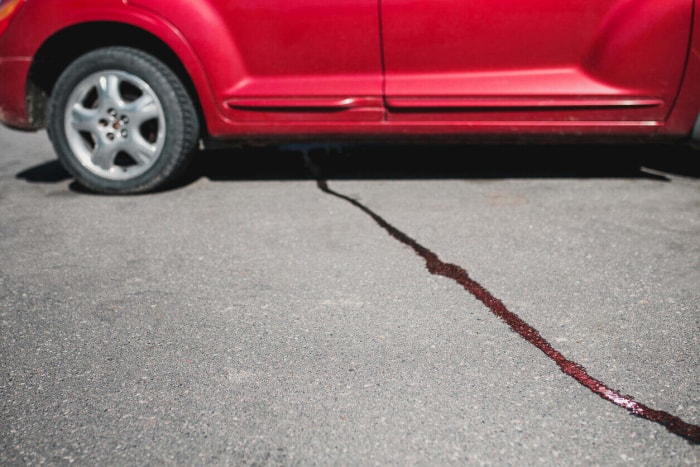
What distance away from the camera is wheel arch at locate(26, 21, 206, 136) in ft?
11.6

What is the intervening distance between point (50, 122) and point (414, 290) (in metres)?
2.36

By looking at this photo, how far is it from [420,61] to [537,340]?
1.77 m

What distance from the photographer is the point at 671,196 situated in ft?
11.6

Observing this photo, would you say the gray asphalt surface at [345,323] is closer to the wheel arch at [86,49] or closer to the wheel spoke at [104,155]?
the wheel spoke at [104,155]

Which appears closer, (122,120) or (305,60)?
(305,60)

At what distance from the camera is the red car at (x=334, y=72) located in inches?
127

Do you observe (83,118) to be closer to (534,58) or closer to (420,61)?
(420,61)

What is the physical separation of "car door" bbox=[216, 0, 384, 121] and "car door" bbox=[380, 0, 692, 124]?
11 centimetres

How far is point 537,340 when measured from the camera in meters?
2.04

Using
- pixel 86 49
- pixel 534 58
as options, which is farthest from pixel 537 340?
pixel 86 49

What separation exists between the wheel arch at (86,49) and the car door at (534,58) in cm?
113

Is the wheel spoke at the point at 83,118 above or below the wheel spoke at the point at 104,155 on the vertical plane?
above

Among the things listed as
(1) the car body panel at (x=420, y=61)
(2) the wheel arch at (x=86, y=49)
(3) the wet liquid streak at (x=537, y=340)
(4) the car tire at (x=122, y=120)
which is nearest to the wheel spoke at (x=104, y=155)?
(4) the car tire at (x=122, y=120)

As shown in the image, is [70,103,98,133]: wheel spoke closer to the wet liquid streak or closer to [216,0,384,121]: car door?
[216,0,384,121]: car door
